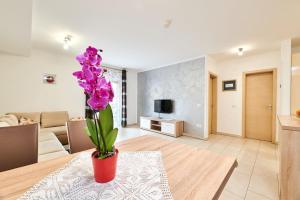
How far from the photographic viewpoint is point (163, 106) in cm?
485

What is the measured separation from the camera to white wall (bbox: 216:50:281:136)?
12.1ft

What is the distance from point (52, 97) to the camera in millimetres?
3834

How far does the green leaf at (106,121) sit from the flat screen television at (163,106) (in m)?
4.15

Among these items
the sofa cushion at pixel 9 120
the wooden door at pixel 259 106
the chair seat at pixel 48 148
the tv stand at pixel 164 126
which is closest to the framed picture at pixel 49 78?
the sofa cushion at pixel 9 120

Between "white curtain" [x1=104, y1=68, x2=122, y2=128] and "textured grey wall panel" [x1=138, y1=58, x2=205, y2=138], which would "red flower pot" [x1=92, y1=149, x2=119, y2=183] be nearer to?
"textured grey wall panel" [x1=138, y1=58, x2=205, y2=138]

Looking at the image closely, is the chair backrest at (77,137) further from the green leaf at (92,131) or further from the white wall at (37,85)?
the white wall at (37,85)

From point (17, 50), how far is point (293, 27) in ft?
18.4

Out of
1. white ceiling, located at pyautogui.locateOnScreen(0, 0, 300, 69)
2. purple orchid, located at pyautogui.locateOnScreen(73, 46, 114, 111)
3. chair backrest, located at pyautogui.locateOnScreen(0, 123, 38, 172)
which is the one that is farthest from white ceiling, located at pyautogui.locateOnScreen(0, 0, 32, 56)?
purple orchid, located at pyautogui.locateOnScreen(73, 46, 114, 111)

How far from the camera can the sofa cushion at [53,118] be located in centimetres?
346

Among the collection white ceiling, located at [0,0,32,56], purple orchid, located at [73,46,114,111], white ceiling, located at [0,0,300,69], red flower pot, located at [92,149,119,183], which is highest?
white ceiling, located at [0,0,300,69]

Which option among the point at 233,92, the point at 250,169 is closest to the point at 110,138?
the point at 250,169

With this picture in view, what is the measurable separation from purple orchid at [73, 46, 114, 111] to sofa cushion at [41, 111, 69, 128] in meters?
3.78

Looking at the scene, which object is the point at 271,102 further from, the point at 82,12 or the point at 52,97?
the point at 52,97

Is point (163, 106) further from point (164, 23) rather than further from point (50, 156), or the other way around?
point (50, 156)
